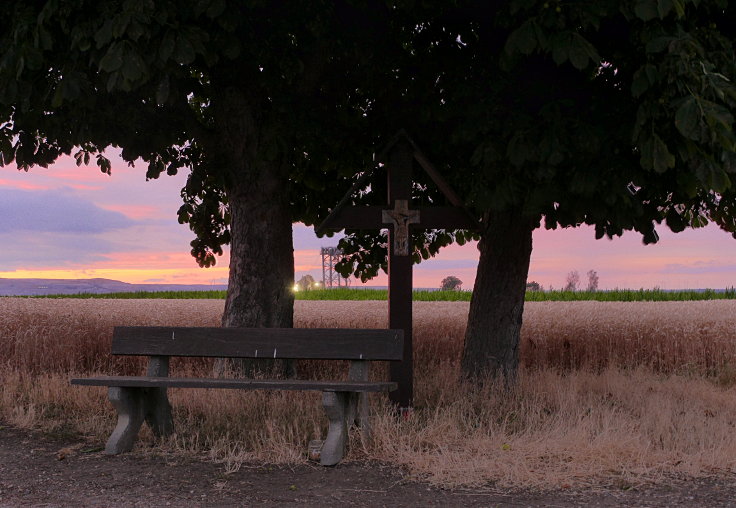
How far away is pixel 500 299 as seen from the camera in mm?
8992

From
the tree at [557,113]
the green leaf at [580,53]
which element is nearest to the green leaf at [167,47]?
the tree at [557,113]

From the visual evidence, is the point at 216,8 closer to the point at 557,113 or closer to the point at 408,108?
the point at 557,113

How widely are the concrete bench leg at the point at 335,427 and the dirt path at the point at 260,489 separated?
0.10 m

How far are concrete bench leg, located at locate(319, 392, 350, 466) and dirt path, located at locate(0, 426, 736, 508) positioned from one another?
3.9 inches

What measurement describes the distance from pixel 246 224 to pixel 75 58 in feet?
9.70

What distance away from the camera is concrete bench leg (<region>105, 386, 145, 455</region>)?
6344 millimetres

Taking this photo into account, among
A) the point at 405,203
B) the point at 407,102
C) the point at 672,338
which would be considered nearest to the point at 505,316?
the point at 405,203

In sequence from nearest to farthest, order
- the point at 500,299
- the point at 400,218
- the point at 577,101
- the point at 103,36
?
1. the point at 103,36
2. the point at 577,101
3. the point at 400,218
4. the point at 500,299

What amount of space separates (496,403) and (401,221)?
2212 millimetres

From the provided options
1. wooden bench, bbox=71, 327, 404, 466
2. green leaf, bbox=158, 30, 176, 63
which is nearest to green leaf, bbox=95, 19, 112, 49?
green leaf, bbox=158, 30, 176, 63

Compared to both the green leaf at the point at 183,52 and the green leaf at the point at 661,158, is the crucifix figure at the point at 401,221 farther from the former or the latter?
the green leaf at the point at 661,158

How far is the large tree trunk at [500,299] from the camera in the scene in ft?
29.3

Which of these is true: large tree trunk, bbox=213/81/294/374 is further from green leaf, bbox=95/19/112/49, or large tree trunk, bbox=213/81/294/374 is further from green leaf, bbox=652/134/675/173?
green leaf, bbox=652/134/675/173

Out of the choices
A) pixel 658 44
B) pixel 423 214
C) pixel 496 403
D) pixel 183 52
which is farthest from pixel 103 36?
pixel 496 403
